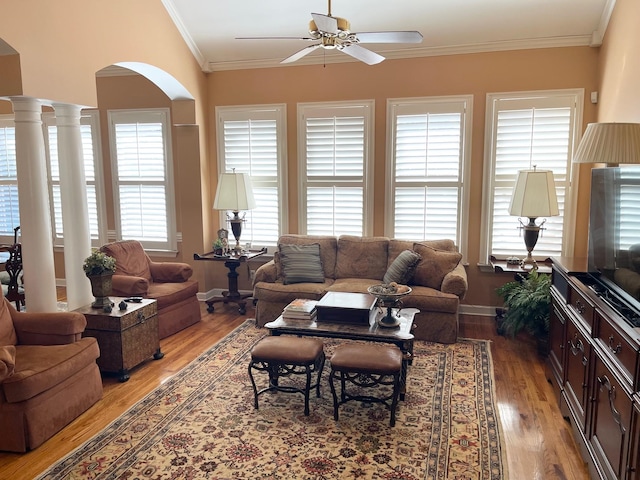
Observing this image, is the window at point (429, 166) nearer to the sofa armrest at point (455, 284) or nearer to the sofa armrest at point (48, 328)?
the sofa armrest at point (455, 284)

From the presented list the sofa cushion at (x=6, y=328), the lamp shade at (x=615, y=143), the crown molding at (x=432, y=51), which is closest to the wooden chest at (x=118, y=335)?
the sofa cushion at (x=6, y=328)

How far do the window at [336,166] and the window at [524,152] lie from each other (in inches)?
53.8

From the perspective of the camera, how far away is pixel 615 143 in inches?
120

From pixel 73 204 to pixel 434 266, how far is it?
3.46 metres

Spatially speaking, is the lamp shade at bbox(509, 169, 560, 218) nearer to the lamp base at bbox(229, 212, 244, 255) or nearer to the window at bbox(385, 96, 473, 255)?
the window at bbox(385, 96, 473, 255)

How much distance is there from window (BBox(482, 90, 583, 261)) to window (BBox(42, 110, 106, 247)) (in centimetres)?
506

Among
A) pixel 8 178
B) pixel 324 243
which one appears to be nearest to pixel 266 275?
pixel 324 243

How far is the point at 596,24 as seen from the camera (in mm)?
4664

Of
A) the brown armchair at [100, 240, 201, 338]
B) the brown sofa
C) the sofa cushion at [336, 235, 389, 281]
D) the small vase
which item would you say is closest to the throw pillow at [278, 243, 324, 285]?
the brown sofa

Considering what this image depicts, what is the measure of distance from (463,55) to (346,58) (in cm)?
132

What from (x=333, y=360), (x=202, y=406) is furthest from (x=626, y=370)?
(x=202, y=406)

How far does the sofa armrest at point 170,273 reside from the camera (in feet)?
17.1

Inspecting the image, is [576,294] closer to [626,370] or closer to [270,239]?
[626,370]

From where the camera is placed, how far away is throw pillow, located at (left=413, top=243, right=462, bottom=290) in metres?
4.76
